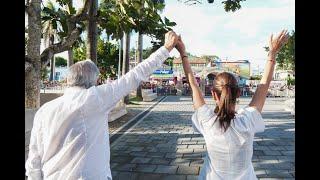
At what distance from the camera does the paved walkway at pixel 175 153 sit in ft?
23.1

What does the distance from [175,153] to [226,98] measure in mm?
6126

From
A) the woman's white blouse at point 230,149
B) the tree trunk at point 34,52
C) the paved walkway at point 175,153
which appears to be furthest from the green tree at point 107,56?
the woman's white blouse at point 230,149

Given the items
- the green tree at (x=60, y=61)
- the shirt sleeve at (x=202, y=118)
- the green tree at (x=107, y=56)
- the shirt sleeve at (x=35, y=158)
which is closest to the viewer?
the shirt sleeve at (x=202, y=118)

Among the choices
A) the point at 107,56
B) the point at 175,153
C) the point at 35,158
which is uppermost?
the point at 107,56

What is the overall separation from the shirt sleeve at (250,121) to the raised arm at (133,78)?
0.66m

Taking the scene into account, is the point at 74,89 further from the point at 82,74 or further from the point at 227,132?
the point at 227,132

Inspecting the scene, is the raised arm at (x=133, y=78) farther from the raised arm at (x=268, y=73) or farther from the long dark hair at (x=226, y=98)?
the raised arm at (x=268, y=73)

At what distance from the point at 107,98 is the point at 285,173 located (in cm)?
476

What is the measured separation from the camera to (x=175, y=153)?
8.80 meters

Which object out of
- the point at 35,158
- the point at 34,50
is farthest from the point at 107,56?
the point at 35,158
